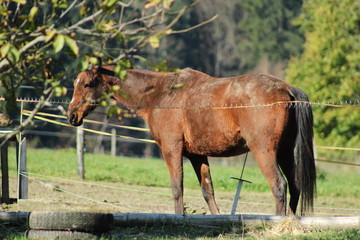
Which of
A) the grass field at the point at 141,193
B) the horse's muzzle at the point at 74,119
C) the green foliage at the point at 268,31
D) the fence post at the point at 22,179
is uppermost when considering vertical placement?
the green foliage at the point at 268,31

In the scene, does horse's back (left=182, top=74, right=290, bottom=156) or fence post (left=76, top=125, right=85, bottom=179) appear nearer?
horse's back (left=182, top=74, right=290, bottom=156)

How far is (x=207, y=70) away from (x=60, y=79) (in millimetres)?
43705

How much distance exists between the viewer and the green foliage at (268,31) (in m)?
49.0

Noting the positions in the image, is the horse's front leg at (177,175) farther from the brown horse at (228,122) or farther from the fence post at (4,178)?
the fence post at (4,178)

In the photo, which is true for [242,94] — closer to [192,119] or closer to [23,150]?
[192,119]

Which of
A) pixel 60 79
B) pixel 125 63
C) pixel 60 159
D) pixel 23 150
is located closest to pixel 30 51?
pixel 60 79

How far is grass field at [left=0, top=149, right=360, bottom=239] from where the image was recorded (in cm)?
659

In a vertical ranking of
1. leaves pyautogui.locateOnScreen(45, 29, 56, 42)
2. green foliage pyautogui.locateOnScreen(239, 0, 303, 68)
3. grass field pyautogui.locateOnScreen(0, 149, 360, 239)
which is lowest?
grass field pyautogui.locateOnScreen(0, 149, 360, 239)

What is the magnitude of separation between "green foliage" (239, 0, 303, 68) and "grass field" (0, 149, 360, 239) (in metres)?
30.5

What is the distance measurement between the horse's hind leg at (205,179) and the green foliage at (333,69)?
533 inches

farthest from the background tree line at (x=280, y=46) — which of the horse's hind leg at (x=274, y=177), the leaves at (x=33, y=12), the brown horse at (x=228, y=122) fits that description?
the leaves at (x=33, y=12)

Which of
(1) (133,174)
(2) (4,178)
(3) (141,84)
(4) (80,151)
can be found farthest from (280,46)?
(3) (141,84)

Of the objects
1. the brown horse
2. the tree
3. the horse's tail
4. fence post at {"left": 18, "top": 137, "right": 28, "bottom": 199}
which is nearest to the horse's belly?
the brown horse

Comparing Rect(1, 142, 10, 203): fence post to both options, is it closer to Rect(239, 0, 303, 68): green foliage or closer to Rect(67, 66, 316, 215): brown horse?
Rect(67, 66, 316, 215): brown horse
